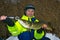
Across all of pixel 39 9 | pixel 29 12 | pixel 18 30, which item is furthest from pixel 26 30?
pixel 39 9

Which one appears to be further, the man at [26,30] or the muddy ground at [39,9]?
the muddy ground at [39,9]

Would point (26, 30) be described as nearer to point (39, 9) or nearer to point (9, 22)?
point (9, 22)

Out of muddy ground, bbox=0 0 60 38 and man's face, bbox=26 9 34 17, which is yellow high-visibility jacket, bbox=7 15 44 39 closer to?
man's face, bbox=26 9 34 17

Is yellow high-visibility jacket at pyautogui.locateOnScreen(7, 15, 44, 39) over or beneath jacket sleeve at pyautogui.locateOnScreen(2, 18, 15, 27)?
beneath

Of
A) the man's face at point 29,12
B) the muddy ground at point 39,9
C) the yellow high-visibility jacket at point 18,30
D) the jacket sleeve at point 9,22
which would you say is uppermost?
the man's face at point 29,12

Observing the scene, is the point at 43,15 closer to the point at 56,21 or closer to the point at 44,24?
the point at 56,21

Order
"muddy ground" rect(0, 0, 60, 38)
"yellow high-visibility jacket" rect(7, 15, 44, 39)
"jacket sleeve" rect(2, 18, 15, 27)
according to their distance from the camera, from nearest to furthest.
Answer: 1. "jacket sleeve" rect(2, 18, 15, 27)
2. "yellow high-visibility jacket" rect(7, 15, 44, 39)
3. "muddy ground" rect(0, 0, 60, 38)

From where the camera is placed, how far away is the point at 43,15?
13.4m

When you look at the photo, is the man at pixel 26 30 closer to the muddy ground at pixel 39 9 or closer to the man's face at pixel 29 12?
the man's face at pixel 29 12

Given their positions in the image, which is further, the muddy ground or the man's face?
the muddy ground

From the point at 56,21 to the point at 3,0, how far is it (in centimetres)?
293

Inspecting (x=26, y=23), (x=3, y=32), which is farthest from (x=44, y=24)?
(x=3, y=32)

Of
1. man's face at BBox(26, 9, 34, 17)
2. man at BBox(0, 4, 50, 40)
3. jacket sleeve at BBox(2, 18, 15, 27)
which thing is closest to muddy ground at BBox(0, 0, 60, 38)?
man at BBox(0, 4, 50, 40)

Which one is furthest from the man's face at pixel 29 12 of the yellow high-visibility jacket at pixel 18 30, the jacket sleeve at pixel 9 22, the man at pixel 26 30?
the jacket sleeve at pixel 9 22
